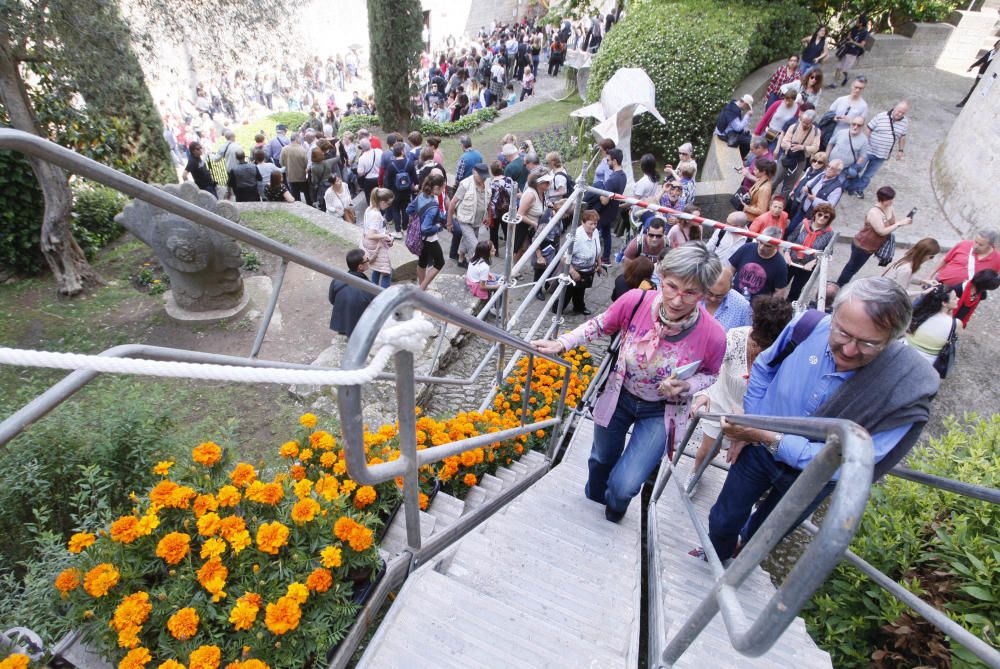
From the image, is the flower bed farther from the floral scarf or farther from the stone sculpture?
the stone sculpture

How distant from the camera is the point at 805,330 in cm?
258

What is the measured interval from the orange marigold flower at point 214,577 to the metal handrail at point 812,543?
137 centimetres

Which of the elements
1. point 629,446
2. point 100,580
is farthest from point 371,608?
point 629,446

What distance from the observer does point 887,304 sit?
6.39 ft

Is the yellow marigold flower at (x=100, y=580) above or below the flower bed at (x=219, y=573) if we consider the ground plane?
above

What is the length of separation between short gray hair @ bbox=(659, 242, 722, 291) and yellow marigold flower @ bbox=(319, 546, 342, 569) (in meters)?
1.89

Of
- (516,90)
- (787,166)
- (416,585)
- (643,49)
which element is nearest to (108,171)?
(416,585)

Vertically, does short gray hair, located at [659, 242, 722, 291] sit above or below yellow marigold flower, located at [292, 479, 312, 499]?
above

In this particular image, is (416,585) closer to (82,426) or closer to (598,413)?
(598,413)

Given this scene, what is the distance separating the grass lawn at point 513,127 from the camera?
53.2ft

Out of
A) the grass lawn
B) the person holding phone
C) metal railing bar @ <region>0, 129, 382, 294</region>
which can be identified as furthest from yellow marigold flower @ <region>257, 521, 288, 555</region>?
the grass lawn

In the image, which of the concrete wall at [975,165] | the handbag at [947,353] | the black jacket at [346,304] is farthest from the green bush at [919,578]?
the concrete wall at [975,165]

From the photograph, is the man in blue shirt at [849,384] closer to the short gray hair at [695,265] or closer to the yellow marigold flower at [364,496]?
the short gray hair at [695,265]

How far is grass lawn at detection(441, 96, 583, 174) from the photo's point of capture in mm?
16203
